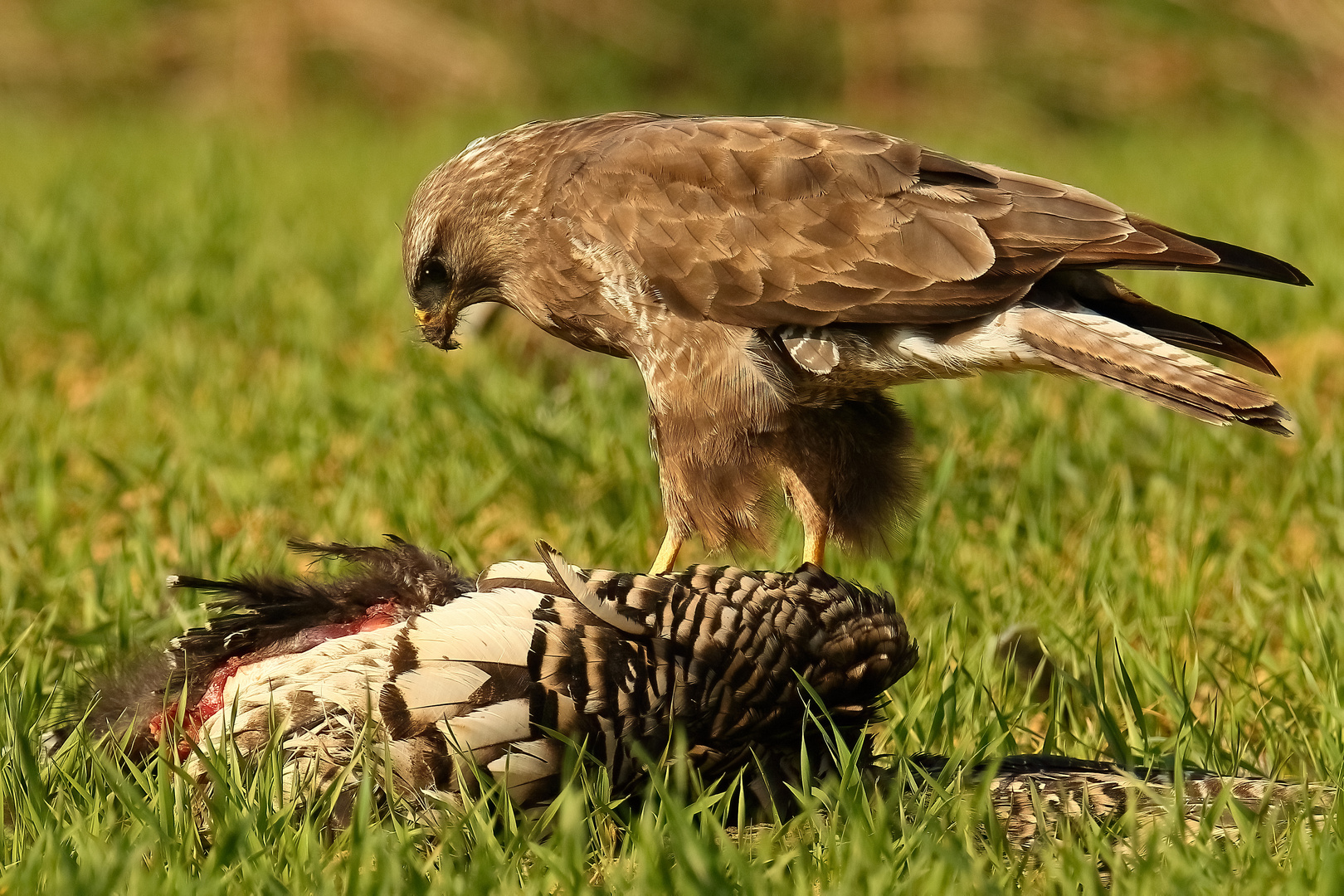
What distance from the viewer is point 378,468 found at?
4.58 meters

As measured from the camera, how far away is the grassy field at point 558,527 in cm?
215

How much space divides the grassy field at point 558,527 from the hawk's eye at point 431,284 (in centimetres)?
55

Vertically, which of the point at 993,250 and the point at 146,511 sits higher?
the point at 993,250

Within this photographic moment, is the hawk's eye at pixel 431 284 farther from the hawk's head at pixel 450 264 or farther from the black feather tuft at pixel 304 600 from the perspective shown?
the black feather tuft at pixel 304 600

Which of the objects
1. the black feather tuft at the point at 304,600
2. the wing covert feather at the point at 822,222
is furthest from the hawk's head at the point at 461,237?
the black feather tuft at the point at 304,600

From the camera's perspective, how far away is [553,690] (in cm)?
233

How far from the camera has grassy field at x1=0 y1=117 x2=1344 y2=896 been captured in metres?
2.15

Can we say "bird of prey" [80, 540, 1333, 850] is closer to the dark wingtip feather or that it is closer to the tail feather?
the tail feather

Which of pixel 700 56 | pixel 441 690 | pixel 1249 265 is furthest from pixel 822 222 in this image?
pixel 700 56

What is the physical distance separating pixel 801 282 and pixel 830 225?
0.49 ft

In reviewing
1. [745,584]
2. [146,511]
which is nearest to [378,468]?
[146,511]

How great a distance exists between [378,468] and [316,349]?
1.65m

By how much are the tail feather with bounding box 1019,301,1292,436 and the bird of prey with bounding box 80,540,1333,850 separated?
0.72 metres

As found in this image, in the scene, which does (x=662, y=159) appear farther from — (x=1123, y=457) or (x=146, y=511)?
(x=1123, y=457)
